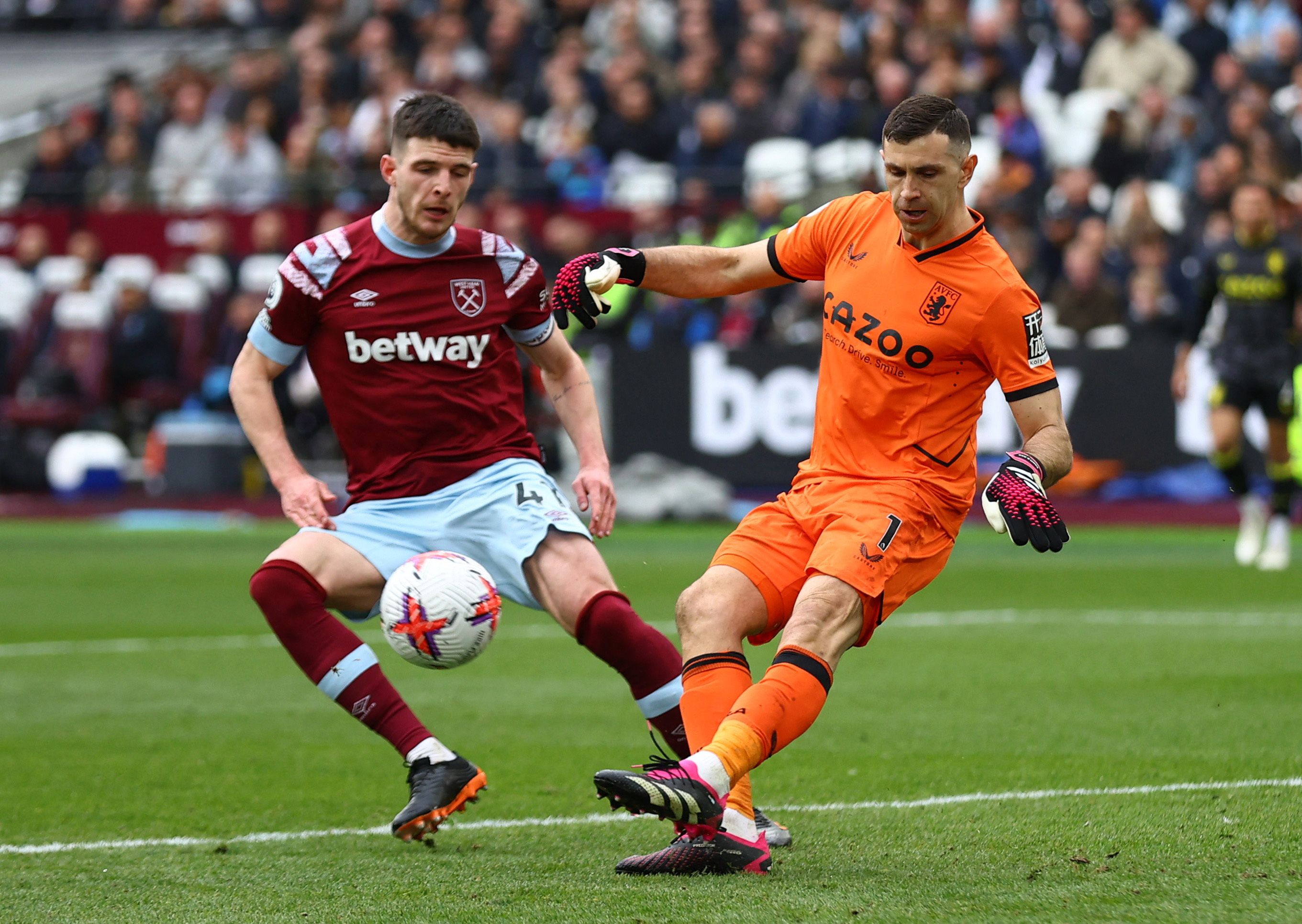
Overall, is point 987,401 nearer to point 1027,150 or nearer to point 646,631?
point 1027,150

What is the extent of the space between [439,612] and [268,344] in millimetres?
1141

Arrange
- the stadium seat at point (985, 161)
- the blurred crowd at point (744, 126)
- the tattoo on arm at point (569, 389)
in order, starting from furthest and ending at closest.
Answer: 1. the stadium seat at point (985, 161)
2. the blurred crowd at point (744, 126)
3. the tattoo on arm at point (569, 389)

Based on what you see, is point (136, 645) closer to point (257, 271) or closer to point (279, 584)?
point (279, 584)

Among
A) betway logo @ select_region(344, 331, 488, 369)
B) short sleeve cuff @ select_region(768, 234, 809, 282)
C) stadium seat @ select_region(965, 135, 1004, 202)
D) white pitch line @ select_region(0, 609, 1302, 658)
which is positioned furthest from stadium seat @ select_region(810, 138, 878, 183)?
short sleeve cuff @ select_region(768, 234, 809, 282)

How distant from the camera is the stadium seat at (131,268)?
22344 mm

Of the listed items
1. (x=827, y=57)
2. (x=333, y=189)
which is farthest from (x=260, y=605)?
(x=333, y=189)

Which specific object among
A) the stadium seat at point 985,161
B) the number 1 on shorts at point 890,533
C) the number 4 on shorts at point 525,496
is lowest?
the number 1 on shorts at point 890,533

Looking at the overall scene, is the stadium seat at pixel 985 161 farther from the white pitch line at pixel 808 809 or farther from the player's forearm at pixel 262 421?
the player's forearm at pixel 262 421

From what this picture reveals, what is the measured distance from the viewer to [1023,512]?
15.9 feet

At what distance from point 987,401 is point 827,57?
5.71m

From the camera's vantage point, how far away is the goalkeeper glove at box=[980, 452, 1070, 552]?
4.82 m

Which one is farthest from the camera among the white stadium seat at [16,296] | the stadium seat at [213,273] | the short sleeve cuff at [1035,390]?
the white stadium seat at [16,296]

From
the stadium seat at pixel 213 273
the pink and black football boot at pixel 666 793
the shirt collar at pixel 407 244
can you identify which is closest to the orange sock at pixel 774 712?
the pink and black football boot at pixel 666 793

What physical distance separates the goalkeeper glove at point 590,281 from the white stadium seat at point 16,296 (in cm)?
1823
